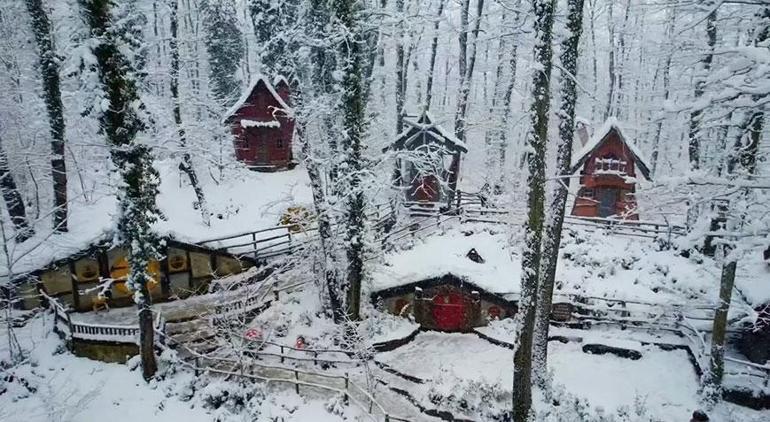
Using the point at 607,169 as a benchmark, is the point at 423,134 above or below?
above

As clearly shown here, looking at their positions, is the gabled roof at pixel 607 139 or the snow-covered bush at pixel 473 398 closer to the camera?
the snow-covered bush at pixel 473 398

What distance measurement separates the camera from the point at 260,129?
31688 mm

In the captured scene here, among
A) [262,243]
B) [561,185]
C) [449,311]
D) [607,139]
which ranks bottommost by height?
[449,311]

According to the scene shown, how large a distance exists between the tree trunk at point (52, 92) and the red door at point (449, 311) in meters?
14.6

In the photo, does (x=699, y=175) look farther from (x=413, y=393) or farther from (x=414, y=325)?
(x=414, y=325)

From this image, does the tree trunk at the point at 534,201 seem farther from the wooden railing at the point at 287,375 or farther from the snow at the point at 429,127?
the snow at the point at 429,127

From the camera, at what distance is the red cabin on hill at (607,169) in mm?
24406

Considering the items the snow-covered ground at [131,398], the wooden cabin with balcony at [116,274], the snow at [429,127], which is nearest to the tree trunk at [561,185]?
the snow-covered ground at [131,398]

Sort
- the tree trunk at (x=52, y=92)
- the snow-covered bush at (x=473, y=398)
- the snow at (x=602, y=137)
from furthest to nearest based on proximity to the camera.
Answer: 1. the snow at (x=602, y=137)
2. the tree trunk at (x=52, y=92)
3. the snow-covered bush at (x=473, y=398)

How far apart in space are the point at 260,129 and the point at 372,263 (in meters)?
17.0

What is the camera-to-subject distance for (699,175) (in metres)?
6.78

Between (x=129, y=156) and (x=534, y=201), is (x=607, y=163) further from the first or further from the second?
(x=129, y=156)

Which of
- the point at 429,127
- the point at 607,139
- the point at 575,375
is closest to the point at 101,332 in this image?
the point at 575,375

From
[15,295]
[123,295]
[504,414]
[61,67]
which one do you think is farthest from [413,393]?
[61,67]
